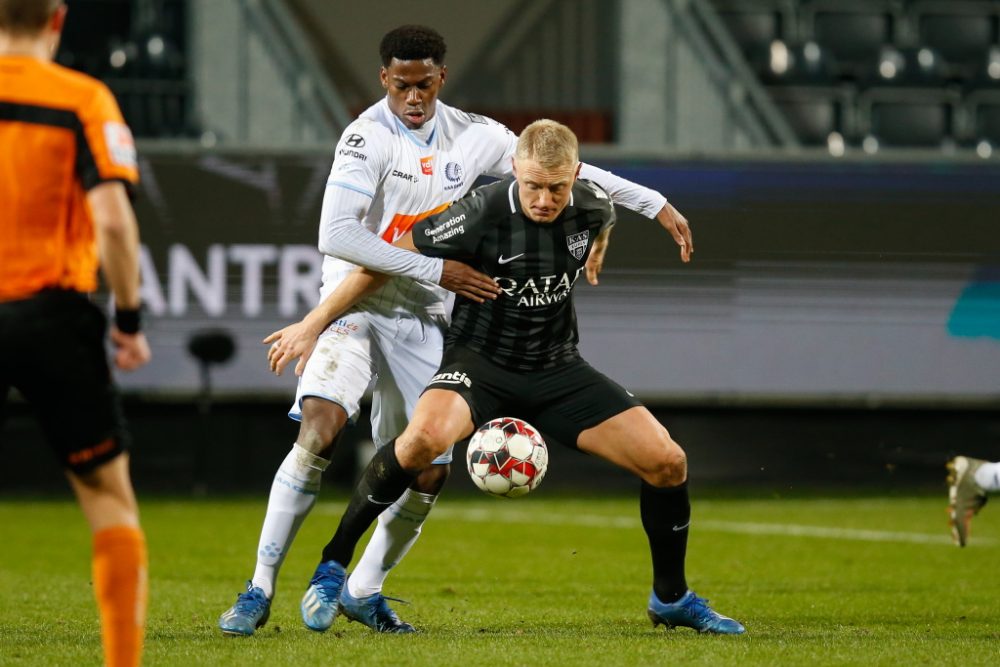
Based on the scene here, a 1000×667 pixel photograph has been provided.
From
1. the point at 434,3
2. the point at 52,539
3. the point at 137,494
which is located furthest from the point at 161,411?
the point at 434,3

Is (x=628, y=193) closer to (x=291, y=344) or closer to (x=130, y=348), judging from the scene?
(x=291, y=344)

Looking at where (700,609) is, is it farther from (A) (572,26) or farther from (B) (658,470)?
(A) (572,26)

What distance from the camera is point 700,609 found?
5930 millimetres

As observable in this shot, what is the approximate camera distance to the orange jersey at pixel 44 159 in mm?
4141

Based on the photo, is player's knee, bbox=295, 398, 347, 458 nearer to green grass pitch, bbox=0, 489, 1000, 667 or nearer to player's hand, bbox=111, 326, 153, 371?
green grass pitch, bbox=0, 489, 1000, 667

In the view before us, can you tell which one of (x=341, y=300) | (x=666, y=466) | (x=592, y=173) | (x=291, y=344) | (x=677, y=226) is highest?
(x=592, y=173)

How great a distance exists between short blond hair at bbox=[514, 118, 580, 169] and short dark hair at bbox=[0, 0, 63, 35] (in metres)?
2.00

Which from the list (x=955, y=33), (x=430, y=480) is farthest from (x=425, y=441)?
(x=955, y=33)

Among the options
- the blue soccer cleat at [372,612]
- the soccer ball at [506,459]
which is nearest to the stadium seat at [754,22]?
the soccer ball at [506,459]

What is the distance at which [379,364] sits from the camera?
623 centimetres

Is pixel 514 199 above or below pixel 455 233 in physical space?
above

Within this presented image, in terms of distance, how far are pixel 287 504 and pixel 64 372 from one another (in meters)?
1.82

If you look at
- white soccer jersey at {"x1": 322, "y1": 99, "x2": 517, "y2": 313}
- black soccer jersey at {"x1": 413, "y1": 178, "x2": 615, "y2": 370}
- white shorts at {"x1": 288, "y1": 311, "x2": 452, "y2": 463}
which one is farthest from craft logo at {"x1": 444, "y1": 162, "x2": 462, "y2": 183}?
white shorts at {"x1": 288, "y1": 311, "x2": 452, "y2": 463}

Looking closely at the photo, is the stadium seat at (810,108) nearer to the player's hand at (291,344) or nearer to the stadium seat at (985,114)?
the stadium seat at (985,114)
